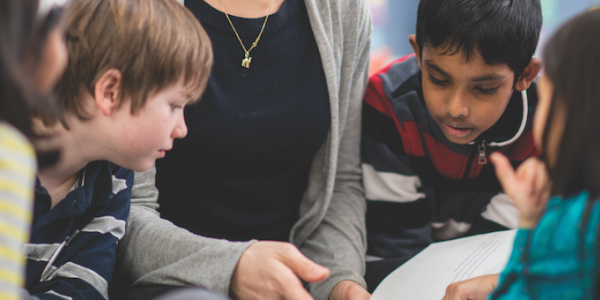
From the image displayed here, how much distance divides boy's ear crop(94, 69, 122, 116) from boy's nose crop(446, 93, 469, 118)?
1.74ft

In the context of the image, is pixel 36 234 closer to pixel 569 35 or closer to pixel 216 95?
pixel 216 95

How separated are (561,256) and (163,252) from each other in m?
0.52

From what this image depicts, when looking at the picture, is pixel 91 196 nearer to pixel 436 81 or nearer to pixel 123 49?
pixel 123 49

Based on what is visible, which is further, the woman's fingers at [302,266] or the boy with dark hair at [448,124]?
the boy with dark hair at [448,124]

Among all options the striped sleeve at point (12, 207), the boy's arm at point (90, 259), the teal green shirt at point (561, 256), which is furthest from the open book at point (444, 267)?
the striped sleeve at point (12, 207)

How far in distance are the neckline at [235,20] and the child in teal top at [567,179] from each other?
0.50 m

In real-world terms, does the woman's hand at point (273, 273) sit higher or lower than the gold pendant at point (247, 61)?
lower

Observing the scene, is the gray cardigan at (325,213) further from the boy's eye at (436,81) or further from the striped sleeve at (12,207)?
the striped sleeve at (12,207)

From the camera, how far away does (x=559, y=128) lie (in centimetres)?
45

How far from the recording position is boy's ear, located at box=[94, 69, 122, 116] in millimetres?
619

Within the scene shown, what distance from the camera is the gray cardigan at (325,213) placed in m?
0.69

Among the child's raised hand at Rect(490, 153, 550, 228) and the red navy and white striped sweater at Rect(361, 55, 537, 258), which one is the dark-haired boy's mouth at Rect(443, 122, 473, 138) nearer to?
the red navy and white striped sweater at Rect(361, 55, 537, 258)

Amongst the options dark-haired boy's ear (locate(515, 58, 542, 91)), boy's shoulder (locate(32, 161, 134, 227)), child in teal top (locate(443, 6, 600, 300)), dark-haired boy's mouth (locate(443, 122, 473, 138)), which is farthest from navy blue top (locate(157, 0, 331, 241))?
child in teal top (locate(443, 6, 600, 300))

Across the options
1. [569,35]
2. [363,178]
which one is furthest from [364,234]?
[569,35]
